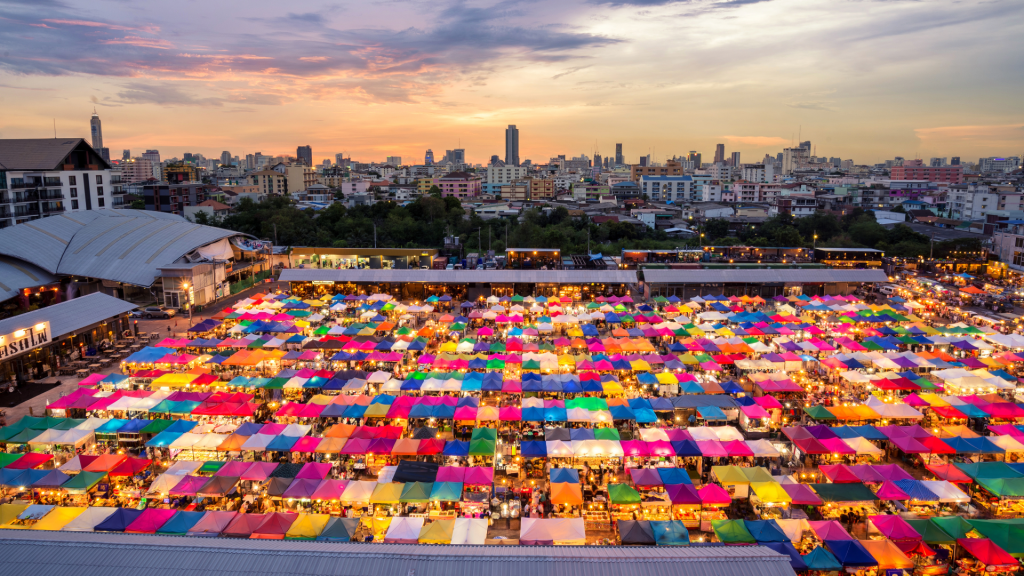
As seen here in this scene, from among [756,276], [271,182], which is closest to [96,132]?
[271,182]

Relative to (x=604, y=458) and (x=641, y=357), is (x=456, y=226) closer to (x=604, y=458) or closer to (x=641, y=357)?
(x=641, y=357)

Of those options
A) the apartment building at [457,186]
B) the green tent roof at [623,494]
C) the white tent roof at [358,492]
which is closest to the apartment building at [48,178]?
the white tent roof at [358,492]

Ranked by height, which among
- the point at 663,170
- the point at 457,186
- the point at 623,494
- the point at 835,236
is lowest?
the point at 623,494

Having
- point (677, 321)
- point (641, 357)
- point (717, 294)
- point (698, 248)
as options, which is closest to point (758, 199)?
point (698, 248)

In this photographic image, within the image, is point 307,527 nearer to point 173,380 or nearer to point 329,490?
point 329,490

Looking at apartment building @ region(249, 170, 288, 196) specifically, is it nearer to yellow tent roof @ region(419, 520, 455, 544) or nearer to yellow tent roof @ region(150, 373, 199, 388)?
yellow tent roof @ region(150, 373, 199, 388)
